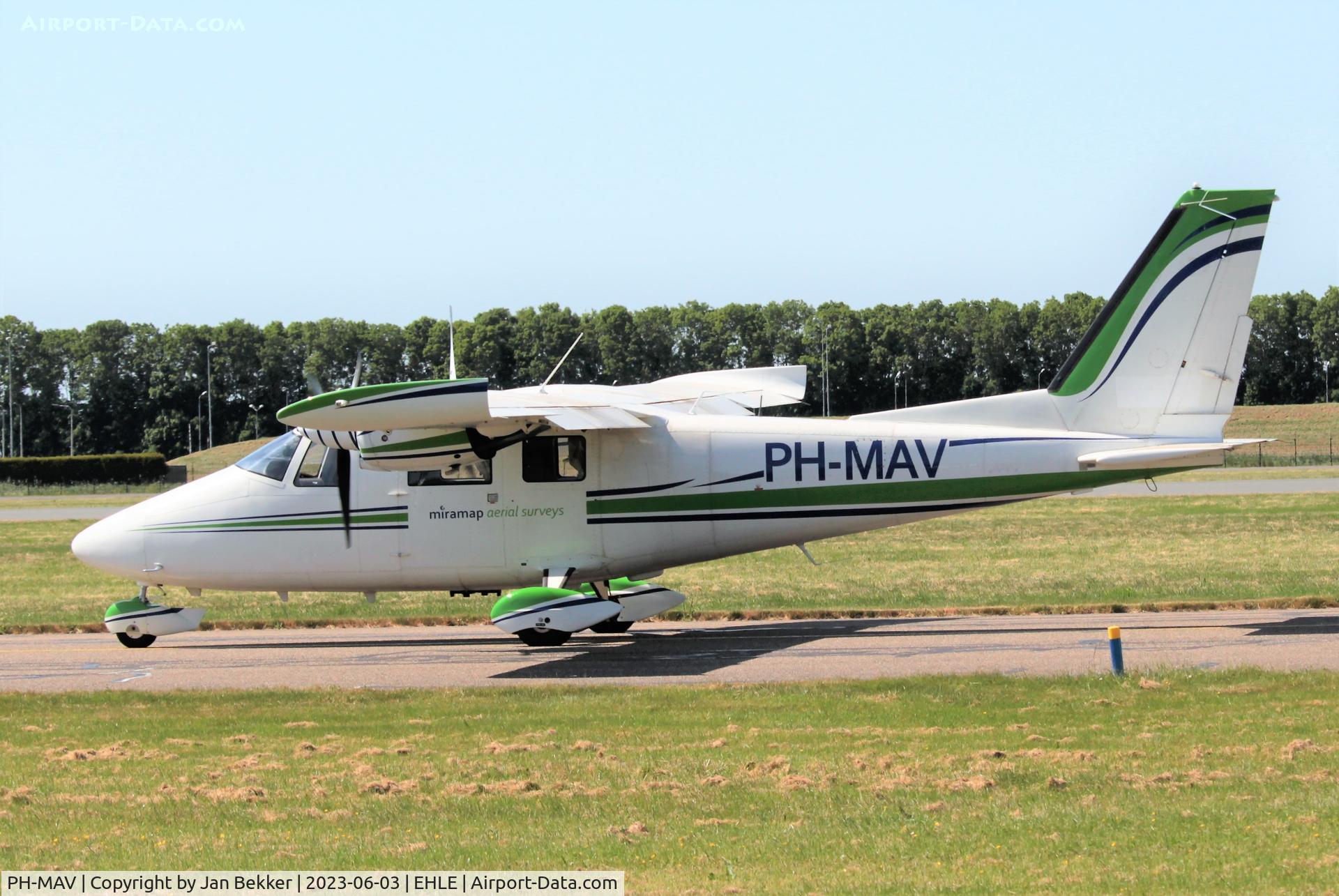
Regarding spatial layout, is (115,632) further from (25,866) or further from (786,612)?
(25,866)

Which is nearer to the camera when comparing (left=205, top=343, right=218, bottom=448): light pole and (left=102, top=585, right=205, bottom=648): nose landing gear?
(left=102, top=585, right=205, bottom=648): nose landing gear

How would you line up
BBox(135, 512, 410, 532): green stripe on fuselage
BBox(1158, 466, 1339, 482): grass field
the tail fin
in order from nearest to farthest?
the tail fin → BBox(135, 512, 410, 532): green stripe on fuselage → BBox(1158, 466, 1339, 482): grass field

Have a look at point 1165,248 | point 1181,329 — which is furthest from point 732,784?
point 1165,248

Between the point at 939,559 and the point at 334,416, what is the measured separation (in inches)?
711

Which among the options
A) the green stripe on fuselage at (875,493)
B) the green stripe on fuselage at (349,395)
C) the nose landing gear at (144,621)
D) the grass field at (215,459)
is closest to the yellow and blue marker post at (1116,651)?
the green stripe on fuselage at (875,493)

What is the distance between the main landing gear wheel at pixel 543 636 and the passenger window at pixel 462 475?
246cm

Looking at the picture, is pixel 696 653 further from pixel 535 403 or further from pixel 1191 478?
pixel 1191 478

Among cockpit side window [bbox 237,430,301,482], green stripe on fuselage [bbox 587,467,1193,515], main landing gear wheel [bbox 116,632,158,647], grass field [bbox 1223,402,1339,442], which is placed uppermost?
grass field [bbox 1223,402,1339,442]

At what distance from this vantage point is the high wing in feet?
56.0

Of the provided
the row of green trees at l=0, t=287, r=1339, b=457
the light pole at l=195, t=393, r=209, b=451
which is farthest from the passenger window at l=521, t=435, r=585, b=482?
the light pole at l=195, t=393, r=209, b=451

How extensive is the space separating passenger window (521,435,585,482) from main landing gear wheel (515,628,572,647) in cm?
235

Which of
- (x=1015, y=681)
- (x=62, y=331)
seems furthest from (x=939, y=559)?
(x=62, y=331)

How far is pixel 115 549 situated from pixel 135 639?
1.47 m

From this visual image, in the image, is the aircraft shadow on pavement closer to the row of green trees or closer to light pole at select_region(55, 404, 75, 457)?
the row of green trees
